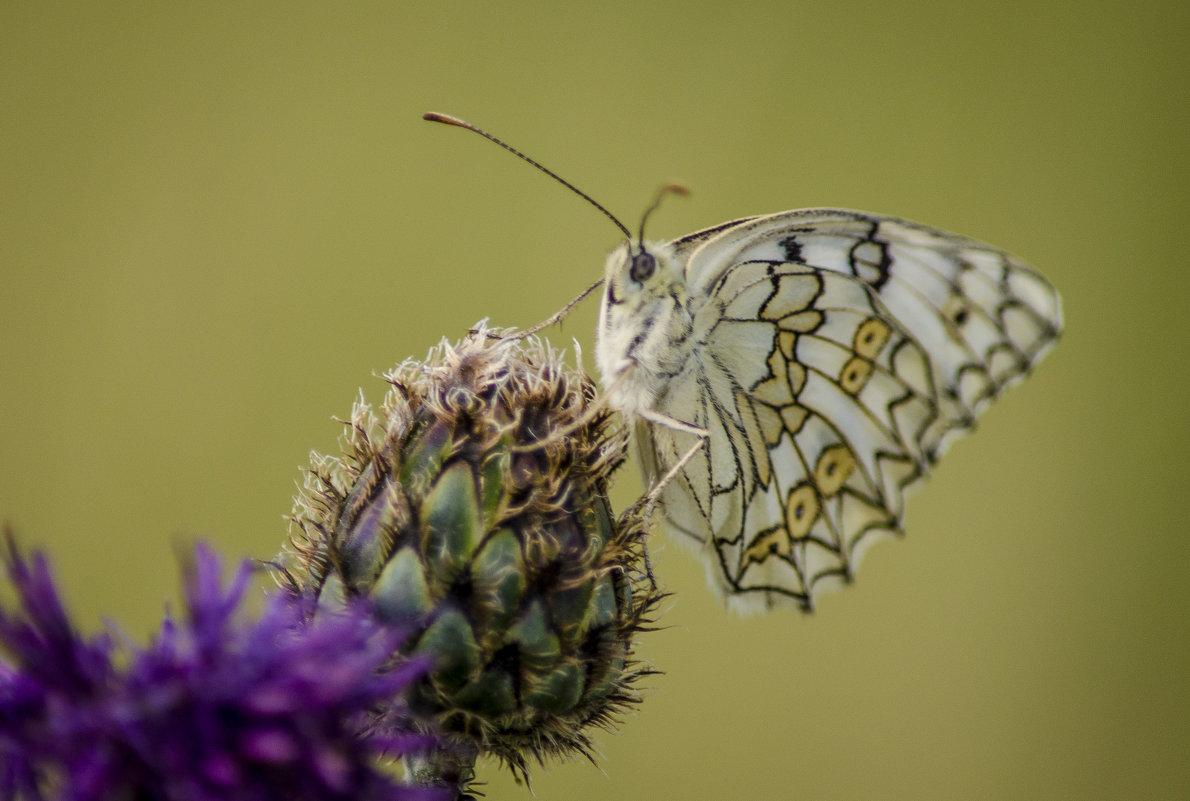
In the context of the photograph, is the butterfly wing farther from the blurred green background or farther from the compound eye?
the blurred green background

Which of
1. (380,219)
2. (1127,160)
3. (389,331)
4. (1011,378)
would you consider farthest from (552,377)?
(1127,160)

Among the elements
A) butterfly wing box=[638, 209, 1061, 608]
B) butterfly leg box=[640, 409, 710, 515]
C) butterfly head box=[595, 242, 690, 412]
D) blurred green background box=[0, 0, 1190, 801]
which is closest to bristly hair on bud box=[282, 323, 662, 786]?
butterfly leg box=[640, 409, 710, 515]

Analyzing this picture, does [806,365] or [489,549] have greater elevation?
[806,365]

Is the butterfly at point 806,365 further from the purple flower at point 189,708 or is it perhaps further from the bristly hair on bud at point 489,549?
the purple flower at point 189,708

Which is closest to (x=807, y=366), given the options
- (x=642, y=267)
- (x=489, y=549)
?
(x=642, y=267)

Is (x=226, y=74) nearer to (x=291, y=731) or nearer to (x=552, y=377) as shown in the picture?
(x=552, y=377)

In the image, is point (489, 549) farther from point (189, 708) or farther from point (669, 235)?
point (669, 235)
